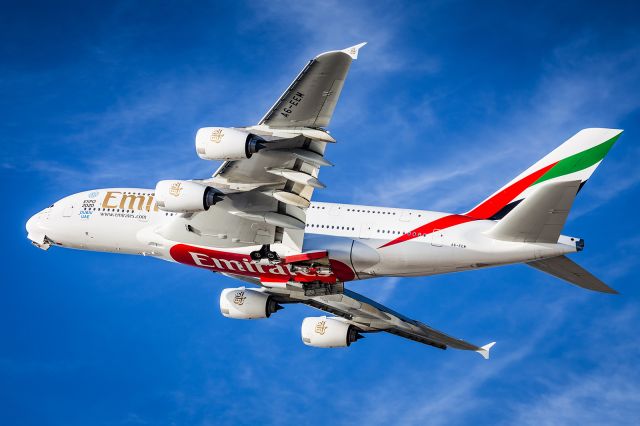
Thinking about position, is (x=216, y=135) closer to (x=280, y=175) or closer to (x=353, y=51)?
(x=280, y=175)

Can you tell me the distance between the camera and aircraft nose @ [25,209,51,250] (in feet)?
171

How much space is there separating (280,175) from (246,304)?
13.9 m

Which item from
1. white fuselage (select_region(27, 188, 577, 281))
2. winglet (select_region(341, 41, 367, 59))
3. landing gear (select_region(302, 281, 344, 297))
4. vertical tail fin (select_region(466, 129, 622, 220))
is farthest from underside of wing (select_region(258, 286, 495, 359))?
winglet (select_region(341, 41, 367, 59))

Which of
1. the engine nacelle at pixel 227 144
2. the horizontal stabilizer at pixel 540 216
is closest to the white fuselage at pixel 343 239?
the horizontal stabilizer at pixel 540 216

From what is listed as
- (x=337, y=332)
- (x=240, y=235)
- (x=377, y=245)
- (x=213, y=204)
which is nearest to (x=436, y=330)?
(x=337, y=332)

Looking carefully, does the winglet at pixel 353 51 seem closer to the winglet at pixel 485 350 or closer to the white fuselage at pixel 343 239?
the white fuselage at pixel 343 239

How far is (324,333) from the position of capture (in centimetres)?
5575

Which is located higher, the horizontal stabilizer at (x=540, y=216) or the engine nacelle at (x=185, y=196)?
the engine nacelle at (x=185, y=196)

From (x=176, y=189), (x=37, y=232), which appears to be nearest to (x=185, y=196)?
(x=176, y=189)

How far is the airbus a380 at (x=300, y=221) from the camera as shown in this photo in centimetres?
3825

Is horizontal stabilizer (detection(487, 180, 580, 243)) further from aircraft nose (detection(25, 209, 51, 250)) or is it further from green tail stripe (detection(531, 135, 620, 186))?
aircraft nose (detection(25, 209, 51, 250))

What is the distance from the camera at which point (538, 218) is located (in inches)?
1613

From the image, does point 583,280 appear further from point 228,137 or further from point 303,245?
point 228,137

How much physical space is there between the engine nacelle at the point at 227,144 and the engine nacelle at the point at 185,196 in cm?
346
